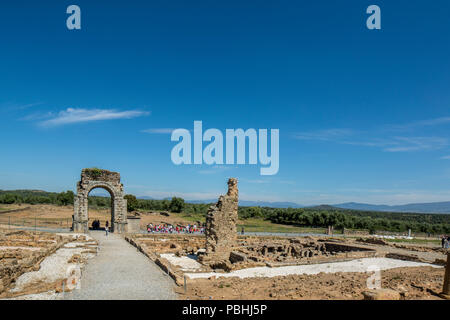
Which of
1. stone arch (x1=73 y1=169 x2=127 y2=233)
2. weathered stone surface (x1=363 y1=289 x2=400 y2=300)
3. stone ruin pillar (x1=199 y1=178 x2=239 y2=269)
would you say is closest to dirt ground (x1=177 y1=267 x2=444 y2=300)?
weathered stone surface (x1=363 y1=289 x2=400 y2=300)

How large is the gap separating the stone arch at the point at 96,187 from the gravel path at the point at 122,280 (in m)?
11.7

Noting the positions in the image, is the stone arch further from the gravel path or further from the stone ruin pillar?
the stone ruin pillar

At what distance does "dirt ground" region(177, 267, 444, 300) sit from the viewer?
424 inches

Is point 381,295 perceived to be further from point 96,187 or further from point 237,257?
point 96,187

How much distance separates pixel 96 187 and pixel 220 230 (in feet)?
52.7

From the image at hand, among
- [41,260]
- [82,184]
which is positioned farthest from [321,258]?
[82,184]

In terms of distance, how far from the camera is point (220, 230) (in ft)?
64.5

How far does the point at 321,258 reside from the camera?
830 inches

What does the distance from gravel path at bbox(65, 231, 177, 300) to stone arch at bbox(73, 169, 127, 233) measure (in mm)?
11693

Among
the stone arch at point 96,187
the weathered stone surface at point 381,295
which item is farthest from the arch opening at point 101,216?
the weathered stone surface at point 381,295

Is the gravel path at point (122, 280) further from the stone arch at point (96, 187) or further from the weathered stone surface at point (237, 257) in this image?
the stone arch at point (96, 187)

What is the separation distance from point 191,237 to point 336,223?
1372 inches

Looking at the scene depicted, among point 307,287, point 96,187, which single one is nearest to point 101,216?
point 96,187
